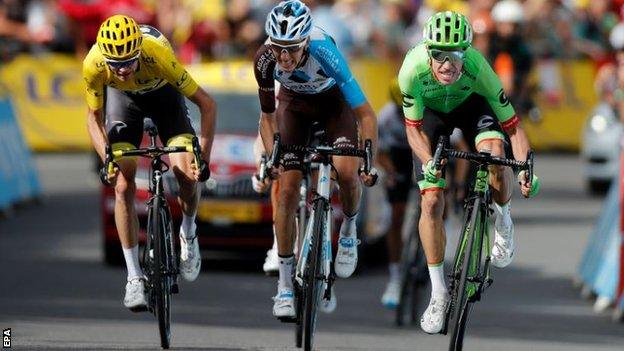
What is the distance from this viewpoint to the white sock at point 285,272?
43.6 ft

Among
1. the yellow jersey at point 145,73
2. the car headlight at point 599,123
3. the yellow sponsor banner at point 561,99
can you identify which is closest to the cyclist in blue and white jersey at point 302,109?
the yellow jersey at point 145,73

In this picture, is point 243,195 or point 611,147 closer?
point 243,195

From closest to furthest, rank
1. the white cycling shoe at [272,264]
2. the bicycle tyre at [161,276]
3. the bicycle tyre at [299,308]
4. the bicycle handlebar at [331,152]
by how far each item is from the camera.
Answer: the bicycle handlebar at [331,152]
the bicycle tyre at [161,276]
the bicycle tyre at [299,308]
the white cycling shoe at [272,264]

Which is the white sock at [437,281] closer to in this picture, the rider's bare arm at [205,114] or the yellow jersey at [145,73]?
the rider's bare arm at [205,114]

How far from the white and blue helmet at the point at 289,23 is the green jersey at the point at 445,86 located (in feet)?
2.23

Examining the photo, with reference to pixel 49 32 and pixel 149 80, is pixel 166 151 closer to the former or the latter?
pixel 149 80

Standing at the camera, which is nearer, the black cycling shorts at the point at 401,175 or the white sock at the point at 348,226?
the white sock at the point at 348,226

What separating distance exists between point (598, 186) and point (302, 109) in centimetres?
1386

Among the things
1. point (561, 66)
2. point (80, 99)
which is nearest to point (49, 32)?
point (80, 99)

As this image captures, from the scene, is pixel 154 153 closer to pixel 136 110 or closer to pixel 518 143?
pixel 136 110

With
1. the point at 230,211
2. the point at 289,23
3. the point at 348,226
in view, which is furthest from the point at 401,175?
the point at 289,23

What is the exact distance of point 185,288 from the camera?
18047mm

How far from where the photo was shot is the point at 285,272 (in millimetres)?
13328

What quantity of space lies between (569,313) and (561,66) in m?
13.9
